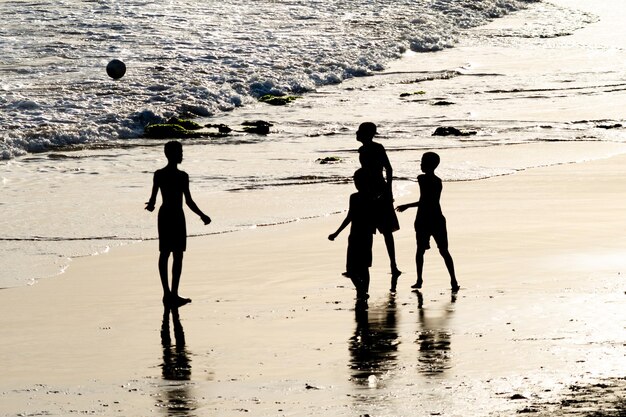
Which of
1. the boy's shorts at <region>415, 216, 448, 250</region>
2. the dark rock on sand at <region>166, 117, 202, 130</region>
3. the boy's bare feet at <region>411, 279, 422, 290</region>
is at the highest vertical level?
the dark rock on sand at <region>166, 117, 202, 130</region>

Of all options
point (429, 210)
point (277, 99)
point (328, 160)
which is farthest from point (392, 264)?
point (277, 99)

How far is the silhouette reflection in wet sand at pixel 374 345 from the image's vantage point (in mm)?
7419

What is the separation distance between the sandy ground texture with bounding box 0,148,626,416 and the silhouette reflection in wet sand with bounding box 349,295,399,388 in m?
0.02

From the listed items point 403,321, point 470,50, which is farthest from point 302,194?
point 470,50

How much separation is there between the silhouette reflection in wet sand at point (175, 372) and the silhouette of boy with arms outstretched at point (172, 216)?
462 millimetres

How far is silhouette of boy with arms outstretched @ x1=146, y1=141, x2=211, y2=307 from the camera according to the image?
32.3ft

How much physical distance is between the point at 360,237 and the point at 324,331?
5.32 ft

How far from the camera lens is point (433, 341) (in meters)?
8.22

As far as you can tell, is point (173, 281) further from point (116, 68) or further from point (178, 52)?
point (178, 52)

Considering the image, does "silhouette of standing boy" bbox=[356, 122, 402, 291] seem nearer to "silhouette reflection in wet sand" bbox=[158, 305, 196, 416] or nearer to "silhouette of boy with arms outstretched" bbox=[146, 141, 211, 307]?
"silhouette of boy with arms outstretched" bbox=[146, 141, 211, 307]

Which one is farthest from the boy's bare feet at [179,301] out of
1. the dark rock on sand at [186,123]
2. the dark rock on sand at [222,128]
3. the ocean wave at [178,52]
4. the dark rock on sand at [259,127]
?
the dark rock on sand at [186,123]

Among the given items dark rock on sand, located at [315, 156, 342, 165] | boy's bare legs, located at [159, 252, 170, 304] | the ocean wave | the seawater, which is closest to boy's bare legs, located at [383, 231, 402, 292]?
boy's bare legs, located at [159, 252, 170, 304]

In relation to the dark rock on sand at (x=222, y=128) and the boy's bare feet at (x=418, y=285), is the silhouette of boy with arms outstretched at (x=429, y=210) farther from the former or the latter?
the dark rock on sand at (x=222, y=128)

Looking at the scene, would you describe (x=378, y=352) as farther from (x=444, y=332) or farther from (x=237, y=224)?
(x=237, y=224)
